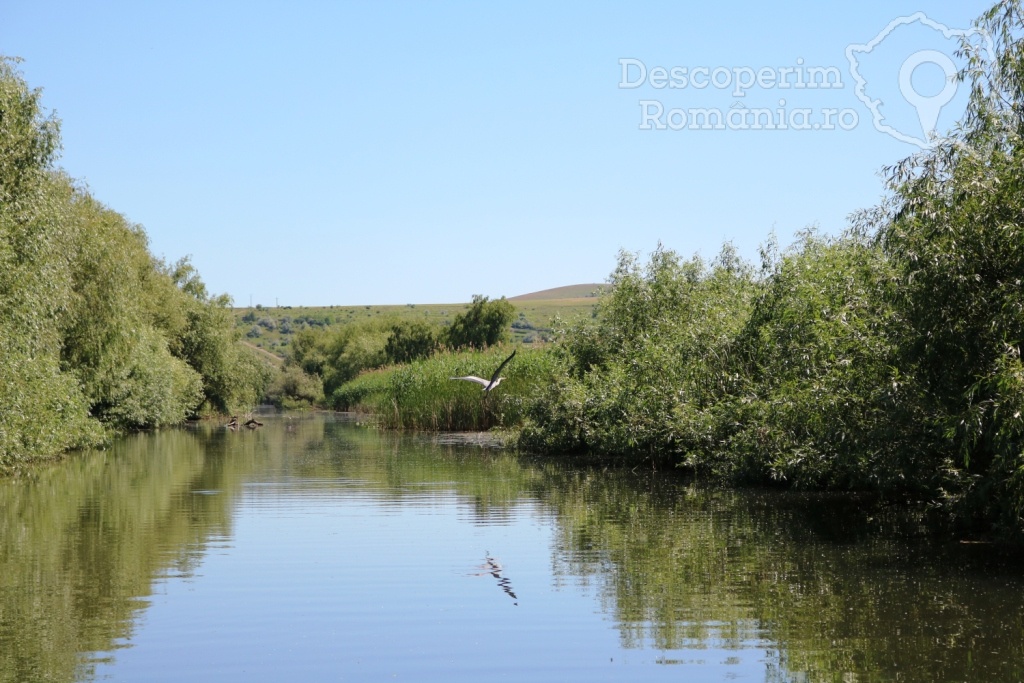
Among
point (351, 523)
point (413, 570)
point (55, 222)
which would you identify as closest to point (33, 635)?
point (413, 570)

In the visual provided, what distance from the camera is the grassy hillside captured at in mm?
150750

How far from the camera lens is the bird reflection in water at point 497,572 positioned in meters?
10.8

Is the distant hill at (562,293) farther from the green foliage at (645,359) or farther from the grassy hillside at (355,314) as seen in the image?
the green foliage at (645,359)

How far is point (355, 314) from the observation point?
578ft

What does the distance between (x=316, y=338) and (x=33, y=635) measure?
107m

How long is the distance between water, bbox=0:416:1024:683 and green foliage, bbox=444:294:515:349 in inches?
2093

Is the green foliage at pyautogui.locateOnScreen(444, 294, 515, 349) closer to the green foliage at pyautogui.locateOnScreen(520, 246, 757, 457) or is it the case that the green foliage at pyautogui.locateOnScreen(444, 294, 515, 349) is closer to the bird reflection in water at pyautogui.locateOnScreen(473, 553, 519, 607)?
the green foliage at pyautogui.locateOnScreen(520, 246, 757, 457)

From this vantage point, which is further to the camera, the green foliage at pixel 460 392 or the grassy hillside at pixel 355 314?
the grassy hillside at pixel 355 314

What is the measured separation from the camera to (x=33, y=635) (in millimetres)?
8930

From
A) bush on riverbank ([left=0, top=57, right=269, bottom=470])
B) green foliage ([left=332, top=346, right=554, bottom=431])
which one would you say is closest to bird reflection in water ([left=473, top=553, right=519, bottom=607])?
bush on riverbank ([left=0, top=57, right=269, bottom=470])

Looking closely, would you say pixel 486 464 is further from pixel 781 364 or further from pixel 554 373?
pixel 781 364

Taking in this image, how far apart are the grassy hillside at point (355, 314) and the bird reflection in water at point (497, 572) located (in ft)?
416

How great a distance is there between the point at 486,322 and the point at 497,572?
61881 millimetres

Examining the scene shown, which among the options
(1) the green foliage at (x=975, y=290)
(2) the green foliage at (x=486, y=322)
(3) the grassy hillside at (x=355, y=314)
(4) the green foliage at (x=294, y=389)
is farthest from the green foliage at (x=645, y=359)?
(3) the grassy hillside at (x=355, y=314)
